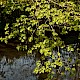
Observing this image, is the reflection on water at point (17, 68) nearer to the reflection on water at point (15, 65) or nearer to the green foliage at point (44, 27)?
the reflection on water at point (15, 65)

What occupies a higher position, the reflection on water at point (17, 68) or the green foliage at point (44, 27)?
the green foliage at point (44, 27)

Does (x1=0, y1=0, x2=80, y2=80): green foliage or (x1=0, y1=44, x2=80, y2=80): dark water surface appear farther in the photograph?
(x1=0, y1=44, x2=80, y2=80): dark water surface

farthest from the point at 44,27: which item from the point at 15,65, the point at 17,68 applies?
the point at 15,65

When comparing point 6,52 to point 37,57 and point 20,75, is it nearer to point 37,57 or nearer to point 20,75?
point 37,57

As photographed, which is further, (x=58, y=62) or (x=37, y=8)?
(x=37, y=8)

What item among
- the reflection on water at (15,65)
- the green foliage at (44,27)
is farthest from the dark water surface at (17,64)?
the green foliage at (44,27)

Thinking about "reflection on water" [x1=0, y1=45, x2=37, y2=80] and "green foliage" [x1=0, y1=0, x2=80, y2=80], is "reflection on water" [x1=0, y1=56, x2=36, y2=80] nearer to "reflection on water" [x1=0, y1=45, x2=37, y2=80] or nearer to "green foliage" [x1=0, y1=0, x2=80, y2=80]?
"reflection on water" [x1=0, y1=45, x2=37, y2=80]

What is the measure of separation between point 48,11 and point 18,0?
3.54 feet

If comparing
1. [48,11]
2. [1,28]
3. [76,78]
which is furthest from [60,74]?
[1,28]

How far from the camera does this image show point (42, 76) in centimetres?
657

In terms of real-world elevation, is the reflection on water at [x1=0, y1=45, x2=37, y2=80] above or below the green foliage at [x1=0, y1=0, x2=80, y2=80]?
below

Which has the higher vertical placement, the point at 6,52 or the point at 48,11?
the point at 48,11

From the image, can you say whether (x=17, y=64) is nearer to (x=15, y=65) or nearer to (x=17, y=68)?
(x=15, y=65)

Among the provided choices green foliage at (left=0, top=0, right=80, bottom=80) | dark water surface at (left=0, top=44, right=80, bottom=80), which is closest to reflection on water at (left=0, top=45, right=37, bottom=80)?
dark water surface at (left=0, top=44, right=80, bottom=80)
